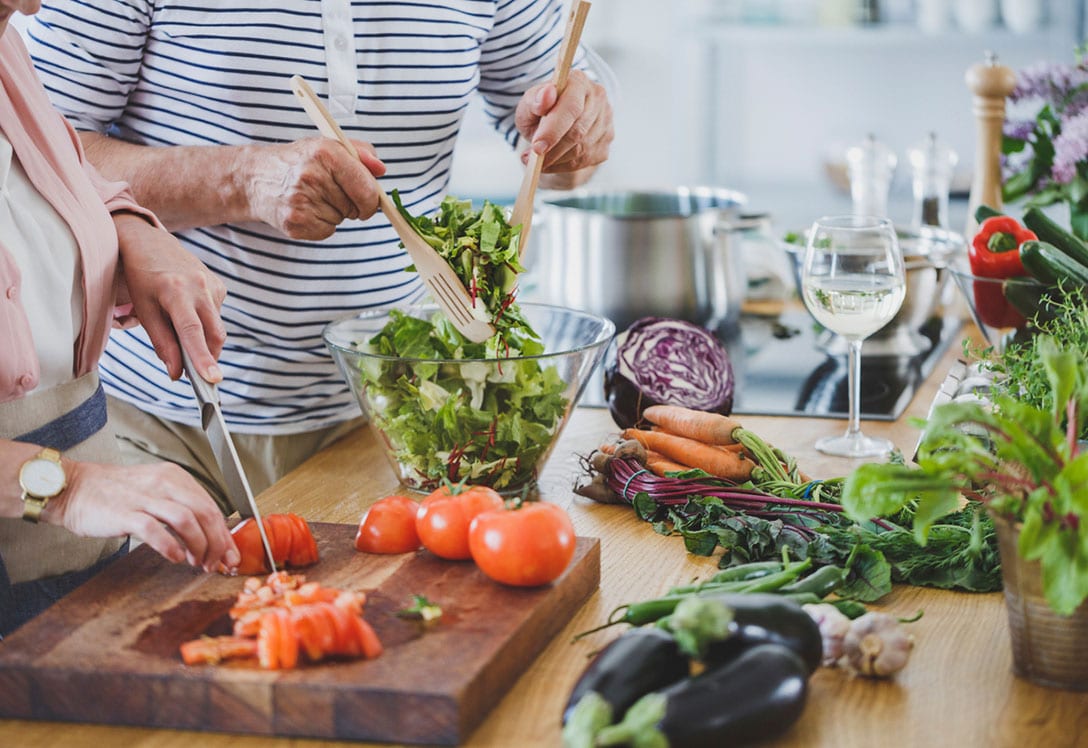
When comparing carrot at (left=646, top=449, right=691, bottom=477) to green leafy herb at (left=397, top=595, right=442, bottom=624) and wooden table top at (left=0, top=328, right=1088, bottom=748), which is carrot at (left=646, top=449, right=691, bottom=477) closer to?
wooden table top at (left=0, top=328, right=1088, bottom=748)

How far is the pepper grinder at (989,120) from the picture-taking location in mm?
2332

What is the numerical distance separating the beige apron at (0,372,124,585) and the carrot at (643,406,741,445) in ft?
2.21

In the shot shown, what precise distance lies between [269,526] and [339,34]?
2.59 ft

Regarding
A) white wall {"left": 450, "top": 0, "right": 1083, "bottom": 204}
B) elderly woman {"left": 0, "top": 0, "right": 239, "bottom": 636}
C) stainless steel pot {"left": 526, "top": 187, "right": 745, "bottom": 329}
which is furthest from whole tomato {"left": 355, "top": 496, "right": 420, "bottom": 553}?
white wall {"left": 450, "top": 0, "right": 1083, "bottom": 204}

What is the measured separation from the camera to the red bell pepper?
1902mm

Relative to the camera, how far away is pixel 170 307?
1372 millimetres

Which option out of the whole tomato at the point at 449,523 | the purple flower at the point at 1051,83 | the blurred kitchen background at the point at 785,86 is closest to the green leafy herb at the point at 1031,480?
the whole tomato at the point at 449,523

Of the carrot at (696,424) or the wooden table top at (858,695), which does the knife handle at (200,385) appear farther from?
the carrot at (696,424)

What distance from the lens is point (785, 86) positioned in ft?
15.5

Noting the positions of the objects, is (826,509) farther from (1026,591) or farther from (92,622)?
(92,622)

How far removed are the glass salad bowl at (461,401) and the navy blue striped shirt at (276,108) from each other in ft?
0.91

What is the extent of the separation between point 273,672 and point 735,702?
355 millimetres

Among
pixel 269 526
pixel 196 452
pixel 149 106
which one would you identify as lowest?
pixel 196 452

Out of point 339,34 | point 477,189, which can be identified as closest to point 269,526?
point 339,34
